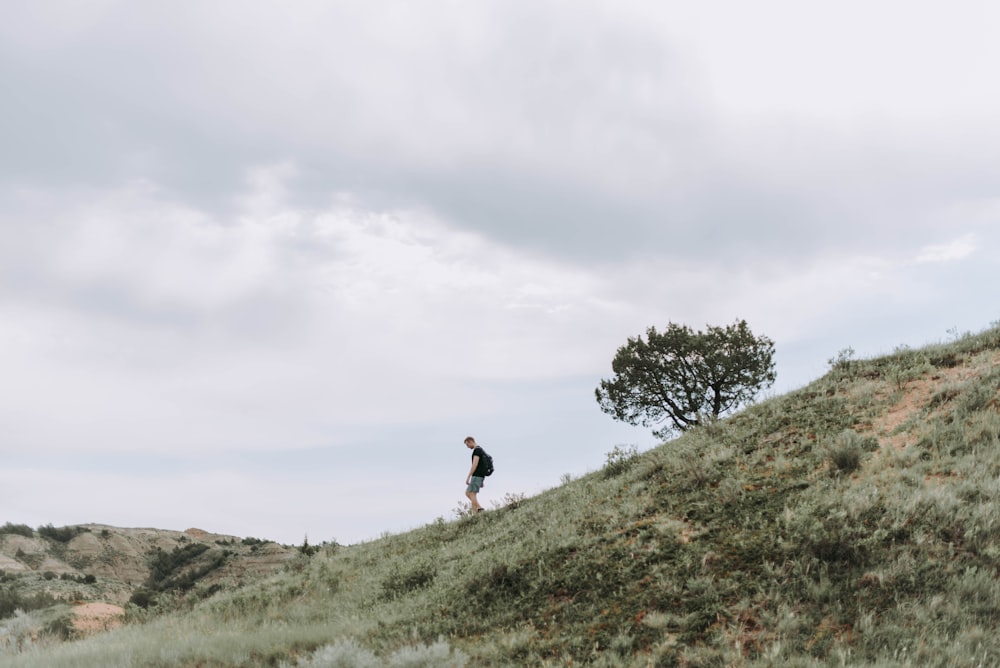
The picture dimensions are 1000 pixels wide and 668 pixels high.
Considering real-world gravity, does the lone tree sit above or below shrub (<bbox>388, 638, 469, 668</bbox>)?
above

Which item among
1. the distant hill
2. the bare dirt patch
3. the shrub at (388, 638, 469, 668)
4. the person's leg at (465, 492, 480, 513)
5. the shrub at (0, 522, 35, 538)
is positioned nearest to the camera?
the shrub at (388, 638, 469, 668)

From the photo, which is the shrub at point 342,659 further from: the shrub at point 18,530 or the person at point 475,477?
the shrub at point 18,530

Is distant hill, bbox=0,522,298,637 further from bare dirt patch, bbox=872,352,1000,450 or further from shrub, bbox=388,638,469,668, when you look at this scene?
bare dirt patch, bbox=872,352,1000,450

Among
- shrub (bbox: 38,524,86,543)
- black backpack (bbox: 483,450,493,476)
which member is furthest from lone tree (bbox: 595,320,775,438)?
shrub (bbox: 38,524,86,543)

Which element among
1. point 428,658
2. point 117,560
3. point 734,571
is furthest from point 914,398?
point 117,560

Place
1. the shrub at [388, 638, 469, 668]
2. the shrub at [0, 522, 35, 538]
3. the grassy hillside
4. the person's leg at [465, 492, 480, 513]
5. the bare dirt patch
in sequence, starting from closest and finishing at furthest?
the grassy hillside, the shrub at [388, 638, 469, 668], the bare dirt patch, the person's leg at [465, 492, 480, 513], the shrub at [0, 522, 35, 538]

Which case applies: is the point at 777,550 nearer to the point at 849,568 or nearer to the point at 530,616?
the point at 849,568

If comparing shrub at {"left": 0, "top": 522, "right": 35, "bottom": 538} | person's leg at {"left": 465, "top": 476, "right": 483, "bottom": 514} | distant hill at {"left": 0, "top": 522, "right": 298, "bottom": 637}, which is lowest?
distant hill at {"left": 0, "top": 522, "right": 298, "bottom": 637}

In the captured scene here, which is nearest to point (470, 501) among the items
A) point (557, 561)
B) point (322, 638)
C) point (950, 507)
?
point (557, 561)

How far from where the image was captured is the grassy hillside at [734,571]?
7.00 meters

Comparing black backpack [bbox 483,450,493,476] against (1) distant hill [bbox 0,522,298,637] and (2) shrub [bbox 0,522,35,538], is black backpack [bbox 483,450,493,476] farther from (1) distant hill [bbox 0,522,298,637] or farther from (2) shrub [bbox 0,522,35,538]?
(2) shrub [bbox 0,522,35,538]

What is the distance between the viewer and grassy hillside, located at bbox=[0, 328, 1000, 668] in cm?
700

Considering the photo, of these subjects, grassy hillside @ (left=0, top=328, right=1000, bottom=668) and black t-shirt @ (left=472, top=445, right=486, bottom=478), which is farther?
black t-shirt @ (left=472, top=445, right=486, bottom=478)

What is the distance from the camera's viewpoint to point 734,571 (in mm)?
8281
